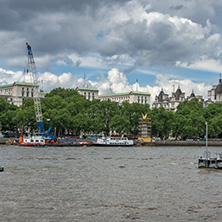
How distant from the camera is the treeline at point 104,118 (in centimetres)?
15550

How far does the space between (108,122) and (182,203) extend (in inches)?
5394

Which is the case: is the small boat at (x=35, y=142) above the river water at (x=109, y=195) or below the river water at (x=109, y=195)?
above

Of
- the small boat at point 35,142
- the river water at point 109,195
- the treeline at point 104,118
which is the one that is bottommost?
the river water at point 109,195

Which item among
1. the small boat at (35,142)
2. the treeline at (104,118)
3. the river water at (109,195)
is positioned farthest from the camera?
the treeline at (104,118)

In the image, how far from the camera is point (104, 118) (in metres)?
171

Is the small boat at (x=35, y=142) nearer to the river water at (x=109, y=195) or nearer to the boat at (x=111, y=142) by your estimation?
the boat at (x=111, y=142)

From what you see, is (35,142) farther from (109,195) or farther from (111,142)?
(109,195)

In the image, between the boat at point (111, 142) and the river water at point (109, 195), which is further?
the boat at point (111, 142)

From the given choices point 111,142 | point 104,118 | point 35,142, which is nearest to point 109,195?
point 35,142

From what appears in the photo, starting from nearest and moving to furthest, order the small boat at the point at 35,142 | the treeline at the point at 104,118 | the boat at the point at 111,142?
the small boat at the point at 35,142 → the boat at the point at 111,142 → the treeline at the point at 104,118

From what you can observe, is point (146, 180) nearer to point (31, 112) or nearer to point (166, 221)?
point (166, 221)

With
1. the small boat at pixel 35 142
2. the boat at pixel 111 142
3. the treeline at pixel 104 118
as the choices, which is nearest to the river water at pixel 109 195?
the small boat at pixel 35 142

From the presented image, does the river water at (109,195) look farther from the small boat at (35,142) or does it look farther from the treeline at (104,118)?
the treeline at (104,118)

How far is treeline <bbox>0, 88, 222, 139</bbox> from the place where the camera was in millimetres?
155500
